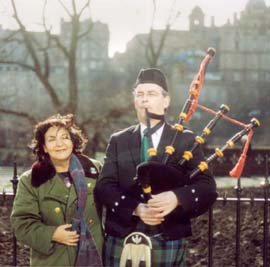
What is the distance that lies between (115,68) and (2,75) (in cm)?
849

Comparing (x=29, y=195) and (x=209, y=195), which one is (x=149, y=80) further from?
(x=29, y=195)

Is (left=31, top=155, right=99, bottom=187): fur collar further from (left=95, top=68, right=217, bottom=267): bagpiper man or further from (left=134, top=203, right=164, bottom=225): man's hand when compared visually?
(left=134, top=203, right=164, bottom=225): man's hand

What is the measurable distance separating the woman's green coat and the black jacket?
0.41ft

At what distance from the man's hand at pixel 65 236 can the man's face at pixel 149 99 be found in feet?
2.43

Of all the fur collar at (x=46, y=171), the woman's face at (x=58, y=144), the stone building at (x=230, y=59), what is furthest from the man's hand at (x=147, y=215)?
the stone building at (x=230, y=59)

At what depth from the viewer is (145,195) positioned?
9.44 ft

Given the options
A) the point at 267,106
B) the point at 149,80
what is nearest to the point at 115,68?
the point at 267,106

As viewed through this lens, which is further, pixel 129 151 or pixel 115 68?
pixel 115 68

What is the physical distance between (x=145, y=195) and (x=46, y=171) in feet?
1.98

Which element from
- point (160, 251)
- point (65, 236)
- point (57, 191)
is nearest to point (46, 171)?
point (57, 191)

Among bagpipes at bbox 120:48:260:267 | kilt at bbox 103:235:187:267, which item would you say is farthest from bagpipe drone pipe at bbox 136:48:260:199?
kilt at bbox 103:235:187:267

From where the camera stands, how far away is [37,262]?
10.3ft

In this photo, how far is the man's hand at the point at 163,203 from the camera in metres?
2.82

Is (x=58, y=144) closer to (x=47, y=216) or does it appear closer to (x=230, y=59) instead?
(x=47, y=216)
